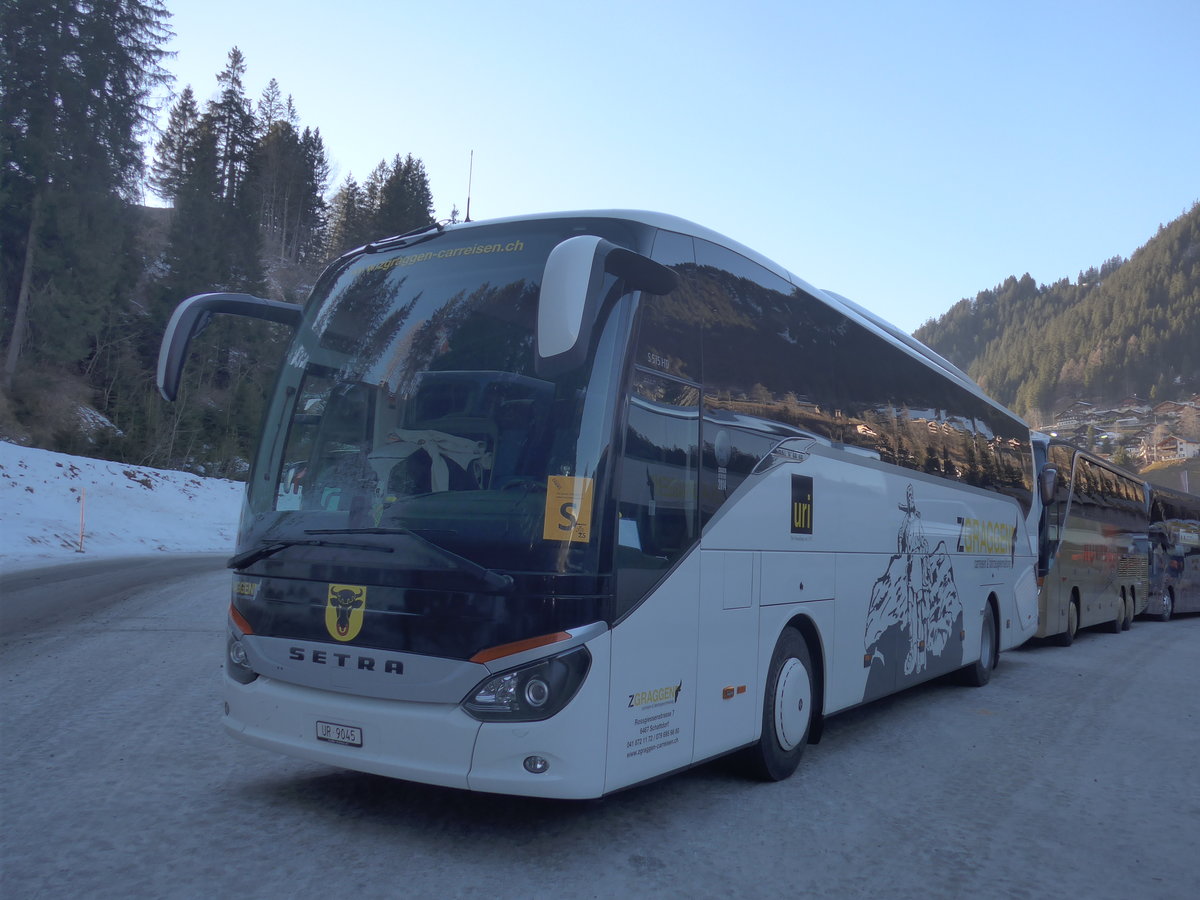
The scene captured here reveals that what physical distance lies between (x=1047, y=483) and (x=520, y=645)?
42.1ft

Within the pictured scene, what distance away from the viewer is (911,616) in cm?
902

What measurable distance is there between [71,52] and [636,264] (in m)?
39.6

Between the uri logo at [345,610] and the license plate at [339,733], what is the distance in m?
0.42

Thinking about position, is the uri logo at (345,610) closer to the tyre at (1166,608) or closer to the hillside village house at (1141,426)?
the tyre at (1166,608)

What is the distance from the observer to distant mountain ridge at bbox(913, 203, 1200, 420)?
15012cm

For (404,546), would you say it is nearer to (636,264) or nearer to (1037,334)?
(636,264)

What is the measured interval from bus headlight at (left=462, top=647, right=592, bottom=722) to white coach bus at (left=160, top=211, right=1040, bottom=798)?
1 centimetres

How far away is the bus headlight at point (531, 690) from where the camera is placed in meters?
4.48

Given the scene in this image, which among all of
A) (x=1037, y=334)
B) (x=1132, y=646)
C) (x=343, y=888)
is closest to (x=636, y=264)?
(x=343, y=888)

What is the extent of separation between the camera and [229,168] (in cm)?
7688

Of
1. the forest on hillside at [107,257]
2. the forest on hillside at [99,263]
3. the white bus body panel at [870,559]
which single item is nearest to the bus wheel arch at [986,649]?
the white bus body panel at [870,559]

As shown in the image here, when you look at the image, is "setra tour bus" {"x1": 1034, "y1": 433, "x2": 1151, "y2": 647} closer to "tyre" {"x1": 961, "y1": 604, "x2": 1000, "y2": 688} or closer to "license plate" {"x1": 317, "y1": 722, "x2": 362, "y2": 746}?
"tyre" {"x1": 961, "y1": 604, "x2": 1000, "y2": 688}

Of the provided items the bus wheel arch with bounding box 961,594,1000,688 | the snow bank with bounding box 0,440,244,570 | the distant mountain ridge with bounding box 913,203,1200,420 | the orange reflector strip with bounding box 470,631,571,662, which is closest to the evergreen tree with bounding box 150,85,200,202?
the snow bank with bounding box 0,440,244,570

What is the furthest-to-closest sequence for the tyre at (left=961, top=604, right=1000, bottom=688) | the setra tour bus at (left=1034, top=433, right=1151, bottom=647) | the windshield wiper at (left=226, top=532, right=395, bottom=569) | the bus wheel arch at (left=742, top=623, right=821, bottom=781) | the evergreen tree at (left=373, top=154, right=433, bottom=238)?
the evergreen tree at (left=373, top=154, right=433, bottom=238) → the setra tour bus at (left=1034, top=433, right=1151, bottom=647) → the tyre at (left=961, top=604, right=1000, bottom=688) → the bus wheel arch at (left=742, top=623, right=821, bottom=781) → the windshield wiper at (left=226, top=532, right=395, bottom=569)
